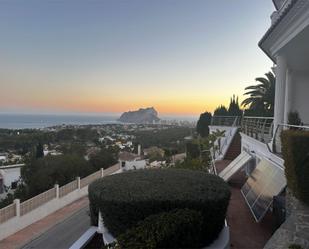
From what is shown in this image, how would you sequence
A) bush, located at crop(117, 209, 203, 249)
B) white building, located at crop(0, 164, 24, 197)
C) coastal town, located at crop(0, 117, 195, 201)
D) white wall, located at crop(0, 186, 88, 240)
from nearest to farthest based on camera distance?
bush, located at crop(117, 209, 203, 249)
white wall, located at crop(0, 186, 88, 240)
coastal town, located at crop(0, 117, 195, 201)
white building, located at crop(0, 164, 24, 197)

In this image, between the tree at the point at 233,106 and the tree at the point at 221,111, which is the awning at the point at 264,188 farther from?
the tree at the point at 221,111

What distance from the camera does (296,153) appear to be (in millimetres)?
5977

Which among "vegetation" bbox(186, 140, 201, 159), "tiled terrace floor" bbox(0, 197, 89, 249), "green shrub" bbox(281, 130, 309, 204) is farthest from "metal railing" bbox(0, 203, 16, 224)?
"green shrub" bbox(281, 130, 309, 204)

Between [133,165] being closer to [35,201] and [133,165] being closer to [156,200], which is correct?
[35,201]

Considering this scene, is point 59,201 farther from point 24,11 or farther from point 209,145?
point 24,11

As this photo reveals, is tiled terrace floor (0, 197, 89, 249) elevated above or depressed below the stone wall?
below

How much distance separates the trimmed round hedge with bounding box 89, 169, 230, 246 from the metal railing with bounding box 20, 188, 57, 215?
10648 mm

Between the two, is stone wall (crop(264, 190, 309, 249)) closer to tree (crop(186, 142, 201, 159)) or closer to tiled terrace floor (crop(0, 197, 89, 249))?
tiled terrace floor (crop(0, 197, 89, 249))

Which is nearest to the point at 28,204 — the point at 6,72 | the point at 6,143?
the point at 6,72

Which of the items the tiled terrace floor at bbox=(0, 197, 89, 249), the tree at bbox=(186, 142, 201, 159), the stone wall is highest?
the stone wall

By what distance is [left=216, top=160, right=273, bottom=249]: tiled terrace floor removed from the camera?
755 cm

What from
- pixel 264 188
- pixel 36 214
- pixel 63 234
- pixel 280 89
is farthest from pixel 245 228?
pixel 36 214

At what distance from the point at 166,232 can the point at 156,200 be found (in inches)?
51.0

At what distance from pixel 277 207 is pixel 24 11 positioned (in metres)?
22.1
